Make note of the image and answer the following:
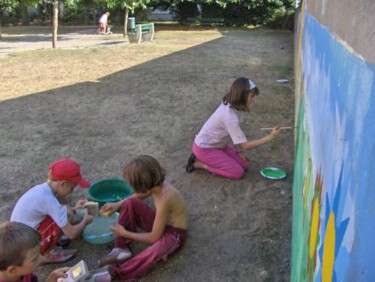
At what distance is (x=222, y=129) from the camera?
4102 millimetres

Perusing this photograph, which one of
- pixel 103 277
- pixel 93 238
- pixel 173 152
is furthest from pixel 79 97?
pixel 103 277

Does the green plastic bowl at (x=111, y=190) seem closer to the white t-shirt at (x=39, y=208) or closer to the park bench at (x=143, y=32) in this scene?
the white t-shirt at (x=39, y=208)

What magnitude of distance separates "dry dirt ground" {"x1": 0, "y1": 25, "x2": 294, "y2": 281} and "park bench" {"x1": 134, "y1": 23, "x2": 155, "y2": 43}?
277 cm

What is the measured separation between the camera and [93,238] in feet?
10.6

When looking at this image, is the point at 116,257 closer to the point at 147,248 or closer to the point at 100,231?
the point at 147,248

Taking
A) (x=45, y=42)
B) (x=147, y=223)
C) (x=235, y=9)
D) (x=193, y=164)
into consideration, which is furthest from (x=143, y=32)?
(x=147, y=223)

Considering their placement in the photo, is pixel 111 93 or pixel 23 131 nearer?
pixel 23 131

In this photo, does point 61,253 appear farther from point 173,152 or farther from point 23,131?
point 23,131

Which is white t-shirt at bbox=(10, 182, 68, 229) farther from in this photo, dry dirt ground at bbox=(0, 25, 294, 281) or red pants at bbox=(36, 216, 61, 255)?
dry dirt ground at bbox=(0, 25, 294, 281)

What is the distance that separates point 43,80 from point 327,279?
8.37 m

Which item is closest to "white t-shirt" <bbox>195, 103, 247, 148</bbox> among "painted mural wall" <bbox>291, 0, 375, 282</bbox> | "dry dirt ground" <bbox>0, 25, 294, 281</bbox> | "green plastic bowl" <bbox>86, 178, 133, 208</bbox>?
"dry dirt ground" <bbox>0, 25, 294, 281</bbox>

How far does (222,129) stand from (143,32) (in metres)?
11.7

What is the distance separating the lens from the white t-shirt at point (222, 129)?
3.88 meters

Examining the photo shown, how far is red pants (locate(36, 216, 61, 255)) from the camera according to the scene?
2.84m
